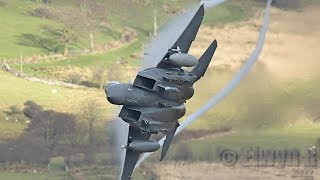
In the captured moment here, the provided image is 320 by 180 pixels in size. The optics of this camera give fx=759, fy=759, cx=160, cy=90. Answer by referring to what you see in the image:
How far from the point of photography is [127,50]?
86375 millimetres

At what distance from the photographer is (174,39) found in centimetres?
3528

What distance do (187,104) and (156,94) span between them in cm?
2621

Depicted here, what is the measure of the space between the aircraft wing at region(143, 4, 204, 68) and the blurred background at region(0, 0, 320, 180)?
13657 mm

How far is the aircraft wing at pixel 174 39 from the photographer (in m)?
34.4

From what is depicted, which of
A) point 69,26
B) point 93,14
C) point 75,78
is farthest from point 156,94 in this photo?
point 93,14

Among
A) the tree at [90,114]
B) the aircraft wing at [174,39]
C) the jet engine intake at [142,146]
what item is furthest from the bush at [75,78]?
the jet engine intake at [142,146]

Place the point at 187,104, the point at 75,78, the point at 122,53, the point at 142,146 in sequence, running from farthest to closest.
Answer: the point at 122,53 < the point at 75,78 < the point at 187,104 < the point at 142,146

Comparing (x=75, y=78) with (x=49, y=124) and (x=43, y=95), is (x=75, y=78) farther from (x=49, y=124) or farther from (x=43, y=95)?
(x=49, y=124)

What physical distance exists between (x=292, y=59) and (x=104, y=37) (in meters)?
30.6

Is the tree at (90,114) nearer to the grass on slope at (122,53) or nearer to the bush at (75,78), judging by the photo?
the bush at (75,78)

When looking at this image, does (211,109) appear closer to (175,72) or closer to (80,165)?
(80,165)

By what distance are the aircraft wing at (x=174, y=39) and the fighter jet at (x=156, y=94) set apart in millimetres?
47

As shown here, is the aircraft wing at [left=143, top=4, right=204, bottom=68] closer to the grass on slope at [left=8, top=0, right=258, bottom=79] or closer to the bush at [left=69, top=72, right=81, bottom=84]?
the grass on slope at [left=8, top=0, right=258, bottom=79]

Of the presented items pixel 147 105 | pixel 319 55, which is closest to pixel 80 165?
pixel 319 55
